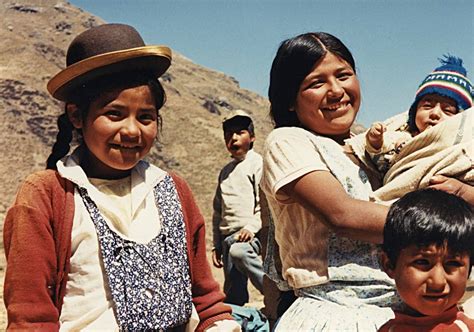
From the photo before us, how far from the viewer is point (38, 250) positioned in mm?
1934

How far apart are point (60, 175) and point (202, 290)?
1.95ft

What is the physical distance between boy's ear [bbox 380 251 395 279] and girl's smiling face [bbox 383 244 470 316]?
78 millimetres

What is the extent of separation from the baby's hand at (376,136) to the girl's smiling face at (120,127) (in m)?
0.71

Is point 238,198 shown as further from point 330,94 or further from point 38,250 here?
point 38,250

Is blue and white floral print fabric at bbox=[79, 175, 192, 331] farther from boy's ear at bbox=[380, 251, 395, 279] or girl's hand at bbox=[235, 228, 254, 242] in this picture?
girl's hand at bbox=[235, 228, 254, 242]

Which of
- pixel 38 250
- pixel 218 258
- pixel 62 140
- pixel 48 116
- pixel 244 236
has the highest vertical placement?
pixel 48 116

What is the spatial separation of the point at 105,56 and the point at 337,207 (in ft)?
2.69

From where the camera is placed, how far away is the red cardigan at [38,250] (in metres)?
1.91

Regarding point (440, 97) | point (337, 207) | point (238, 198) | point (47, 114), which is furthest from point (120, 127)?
point (47, 114)

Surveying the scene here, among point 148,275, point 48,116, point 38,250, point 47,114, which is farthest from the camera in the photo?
point 47,114

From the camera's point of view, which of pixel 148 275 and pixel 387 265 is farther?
Answer: pixel 148 275

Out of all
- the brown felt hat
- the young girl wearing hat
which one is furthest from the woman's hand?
the brown felt hat

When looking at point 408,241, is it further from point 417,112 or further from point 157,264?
point 417,112

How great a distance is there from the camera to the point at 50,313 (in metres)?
1.93
